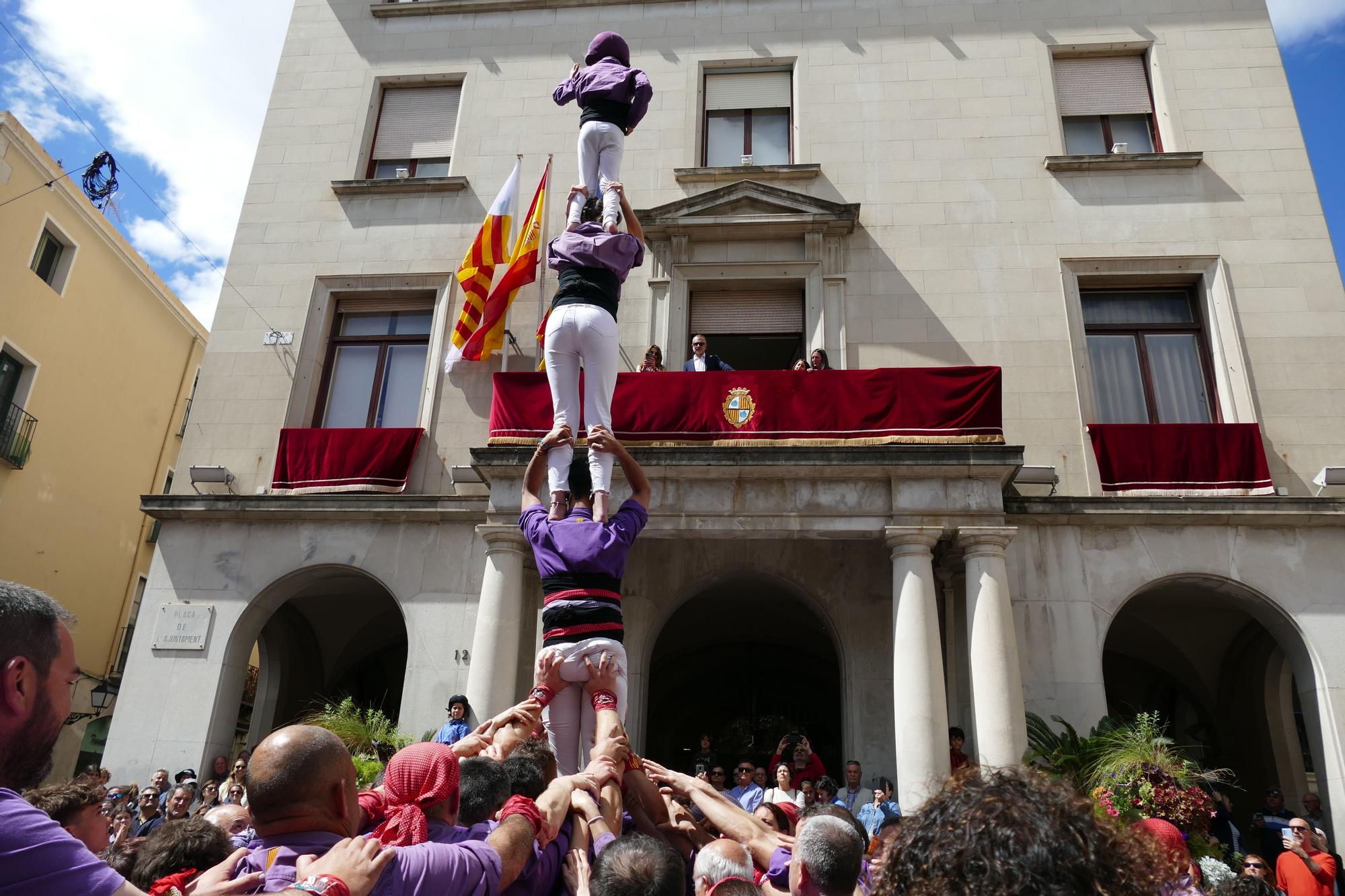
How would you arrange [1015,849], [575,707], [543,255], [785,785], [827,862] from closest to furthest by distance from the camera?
1. [1015,849]
2. [827,862]
3. [575,707]
4. [785,785]
5. [543,255]

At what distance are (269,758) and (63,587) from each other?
23.7m

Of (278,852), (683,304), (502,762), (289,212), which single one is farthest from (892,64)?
(278,852)

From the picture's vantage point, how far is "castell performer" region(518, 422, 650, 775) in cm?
642

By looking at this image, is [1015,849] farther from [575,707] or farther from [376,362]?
[376,362]

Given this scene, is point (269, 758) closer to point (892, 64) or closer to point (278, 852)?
point (278, 852)

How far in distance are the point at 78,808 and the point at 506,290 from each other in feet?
38.1

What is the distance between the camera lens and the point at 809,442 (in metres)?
12.2

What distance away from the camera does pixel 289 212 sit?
55.2 ft

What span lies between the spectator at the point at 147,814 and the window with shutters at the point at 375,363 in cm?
653

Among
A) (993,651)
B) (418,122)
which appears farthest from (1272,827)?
(418,122)

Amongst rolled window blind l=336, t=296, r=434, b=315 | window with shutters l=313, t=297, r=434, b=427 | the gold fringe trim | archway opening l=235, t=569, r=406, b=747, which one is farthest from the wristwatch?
rolled window blind l=336, t=296, r=434, b=315

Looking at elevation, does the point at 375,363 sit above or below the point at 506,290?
below

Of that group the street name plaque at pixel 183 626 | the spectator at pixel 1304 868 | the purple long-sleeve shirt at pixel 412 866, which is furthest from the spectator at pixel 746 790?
the street name plaque at pixel 183 626

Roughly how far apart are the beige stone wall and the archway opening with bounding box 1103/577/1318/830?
358cm
